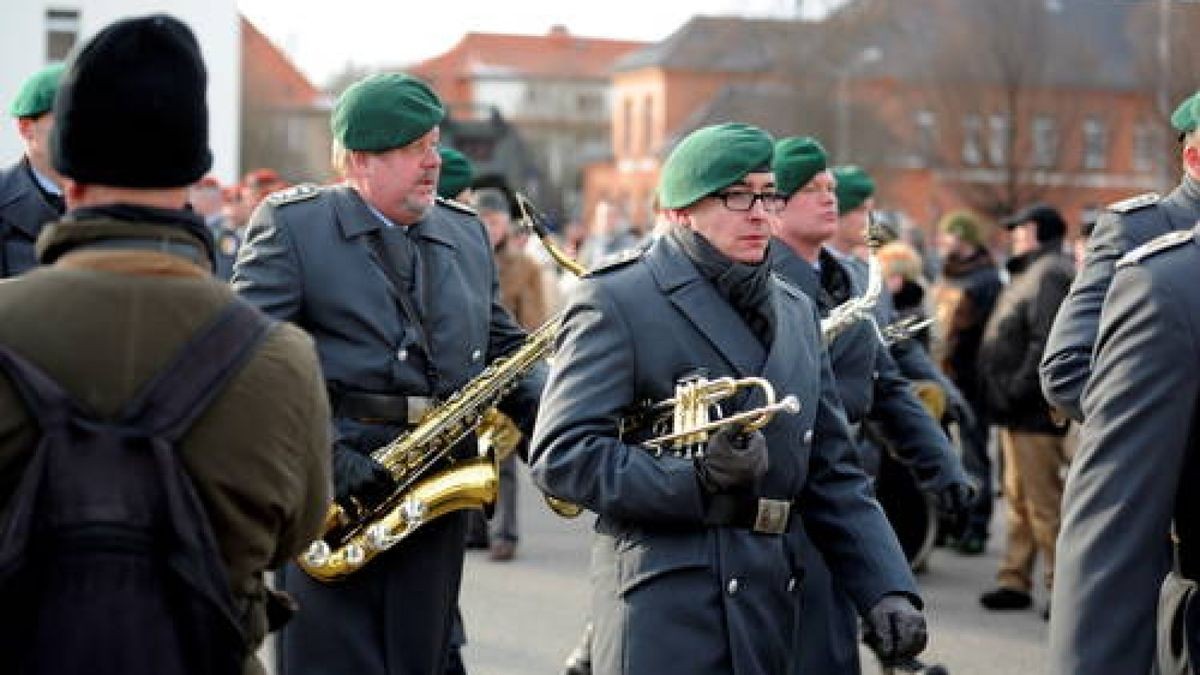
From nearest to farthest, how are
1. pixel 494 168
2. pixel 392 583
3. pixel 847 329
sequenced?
pixel 392 583
pixel 847 329
pixel 494 168

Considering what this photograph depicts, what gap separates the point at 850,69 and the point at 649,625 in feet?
179

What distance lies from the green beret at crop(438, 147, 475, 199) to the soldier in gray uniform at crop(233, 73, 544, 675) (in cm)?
289

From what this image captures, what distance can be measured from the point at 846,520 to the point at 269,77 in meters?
42.8

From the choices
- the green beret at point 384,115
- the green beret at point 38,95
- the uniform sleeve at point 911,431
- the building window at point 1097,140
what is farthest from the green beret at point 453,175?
the building window at point 1097,140

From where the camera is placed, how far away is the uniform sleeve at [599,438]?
4781mm

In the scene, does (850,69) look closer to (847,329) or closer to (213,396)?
(847,329)

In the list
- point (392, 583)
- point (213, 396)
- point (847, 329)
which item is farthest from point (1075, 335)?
point (213, 396)

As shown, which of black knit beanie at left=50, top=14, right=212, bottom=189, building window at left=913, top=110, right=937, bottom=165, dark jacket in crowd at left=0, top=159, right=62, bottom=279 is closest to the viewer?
black knit beanie at left=50, top=14, right=212, bottom=189

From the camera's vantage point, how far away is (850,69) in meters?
58.4

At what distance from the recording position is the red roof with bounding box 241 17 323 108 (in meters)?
43.4

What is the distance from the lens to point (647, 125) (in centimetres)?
9794

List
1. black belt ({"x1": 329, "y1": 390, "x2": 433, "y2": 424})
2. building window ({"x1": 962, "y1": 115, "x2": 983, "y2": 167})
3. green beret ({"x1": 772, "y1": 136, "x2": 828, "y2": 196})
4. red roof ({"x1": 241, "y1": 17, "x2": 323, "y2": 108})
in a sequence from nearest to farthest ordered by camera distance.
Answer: black belt ({"x1": 329, "y1": 390, "x2": 433, "y2": 424})
green beret ({"x1": 772, "y1": 136, "x2": 828, "y2": 196})
red roof ({"x1": 241, "y1": 17, "x2": 323, "y2": 108})
building window ({"x1": 962, "y1": 115, "x2": 983, "y2": 167})

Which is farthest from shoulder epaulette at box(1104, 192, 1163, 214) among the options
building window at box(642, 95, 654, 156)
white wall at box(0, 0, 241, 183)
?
building window at box(642, 95, 654, 156)

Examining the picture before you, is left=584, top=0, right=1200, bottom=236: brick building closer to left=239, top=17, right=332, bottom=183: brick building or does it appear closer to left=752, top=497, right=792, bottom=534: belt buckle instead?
left=239, top=17, right=332, bottom=183: brick building
